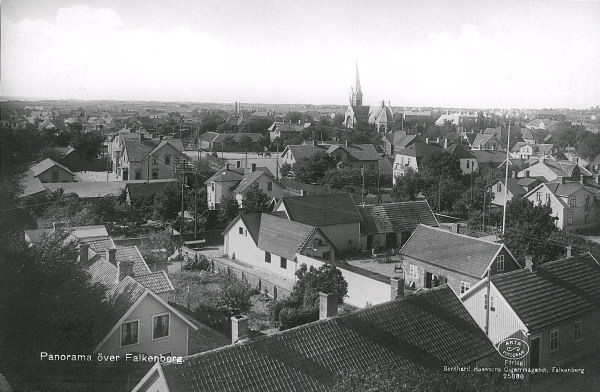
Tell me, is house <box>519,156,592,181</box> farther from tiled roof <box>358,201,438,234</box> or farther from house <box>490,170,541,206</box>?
tiled roof <box>358,201,438,234</box>

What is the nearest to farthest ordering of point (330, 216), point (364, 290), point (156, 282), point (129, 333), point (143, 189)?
point (129, 333) < point (156, 282) < point (364, 290) < point (330, 216) < point (143, 189)

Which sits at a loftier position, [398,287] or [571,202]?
[398,287]

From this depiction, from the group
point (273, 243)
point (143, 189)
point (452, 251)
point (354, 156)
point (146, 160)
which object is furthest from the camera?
point (354, 156)

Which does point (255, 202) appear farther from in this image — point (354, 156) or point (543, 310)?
point (354, 156)

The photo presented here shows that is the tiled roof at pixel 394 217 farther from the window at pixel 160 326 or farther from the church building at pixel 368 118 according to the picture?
the church building at pixel 368 118

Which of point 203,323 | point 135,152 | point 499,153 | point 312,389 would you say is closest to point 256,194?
point 135,152

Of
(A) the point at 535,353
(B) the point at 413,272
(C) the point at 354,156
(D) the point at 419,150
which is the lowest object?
(B) the point at 413,272

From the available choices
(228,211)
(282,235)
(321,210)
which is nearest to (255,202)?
(228,211)
